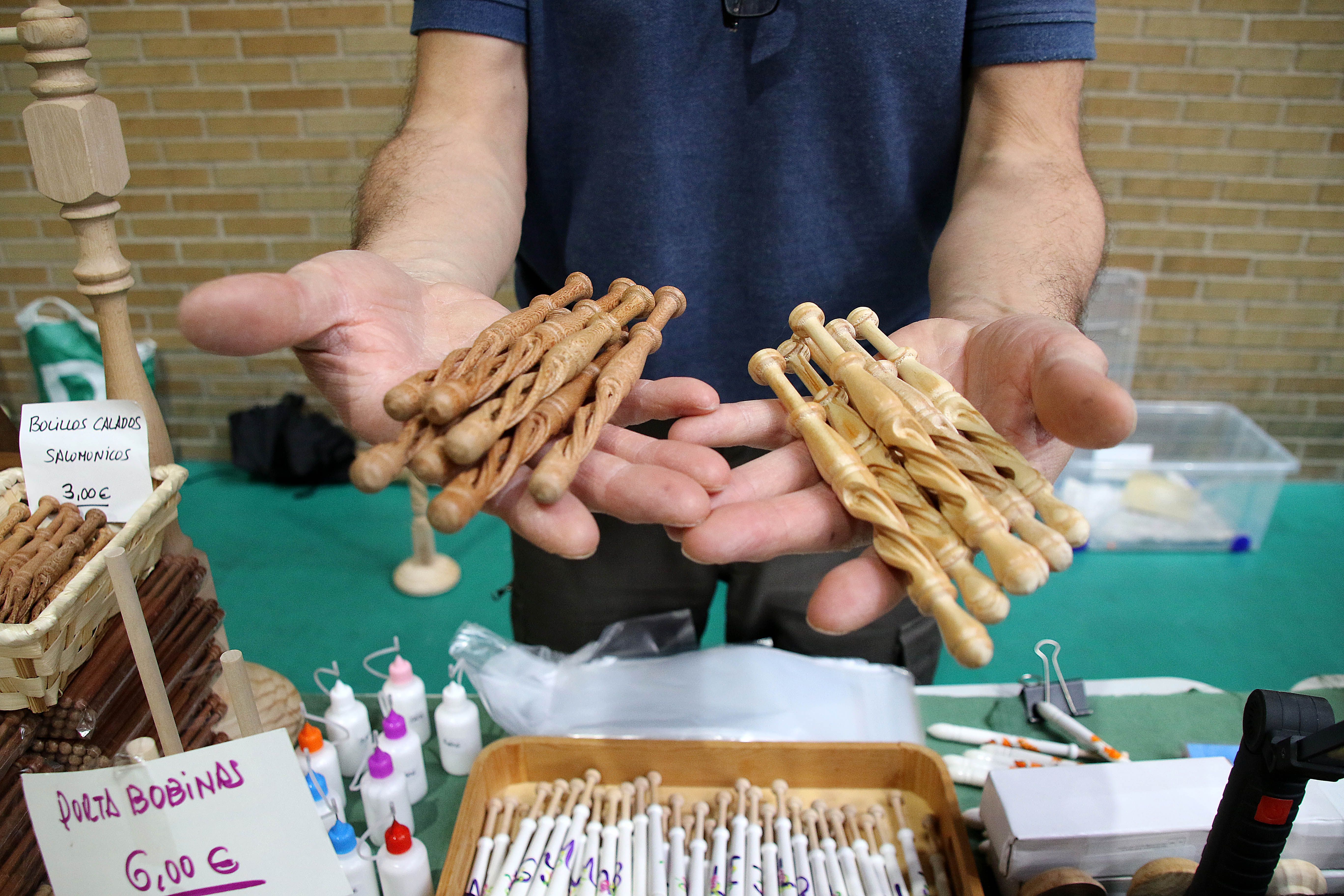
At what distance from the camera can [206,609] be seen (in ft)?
5.33

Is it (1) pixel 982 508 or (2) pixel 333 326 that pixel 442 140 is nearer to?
(2) pixel 333 326

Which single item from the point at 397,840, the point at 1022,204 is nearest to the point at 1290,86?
the point at 1022,204

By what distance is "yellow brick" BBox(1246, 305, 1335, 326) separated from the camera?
17.6 ft

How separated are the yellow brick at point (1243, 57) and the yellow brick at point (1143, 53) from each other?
101 mm

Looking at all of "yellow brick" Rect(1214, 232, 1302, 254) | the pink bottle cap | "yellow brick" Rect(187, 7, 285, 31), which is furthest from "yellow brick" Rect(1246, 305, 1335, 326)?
"yellow brick" Rect(187, 7, 285, 31)

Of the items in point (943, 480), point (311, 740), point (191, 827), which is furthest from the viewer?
point (311, 740)

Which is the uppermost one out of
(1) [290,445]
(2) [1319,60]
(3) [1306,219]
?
(2) [1319,60]

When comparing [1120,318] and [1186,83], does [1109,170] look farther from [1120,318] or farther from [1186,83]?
[1120,318]

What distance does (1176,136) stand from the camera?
16.5 feet

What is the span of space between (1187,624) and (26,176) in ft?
22.5

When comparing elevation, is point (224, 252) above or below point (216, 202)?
below

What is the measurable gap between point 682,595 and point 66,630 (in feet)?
5.20

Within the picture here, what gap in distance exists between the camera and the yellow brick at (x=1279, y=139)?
4980 millimetres

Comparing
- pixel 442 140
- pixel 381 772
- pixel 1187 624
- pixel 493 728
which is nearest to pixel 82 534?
pixel 381 772
